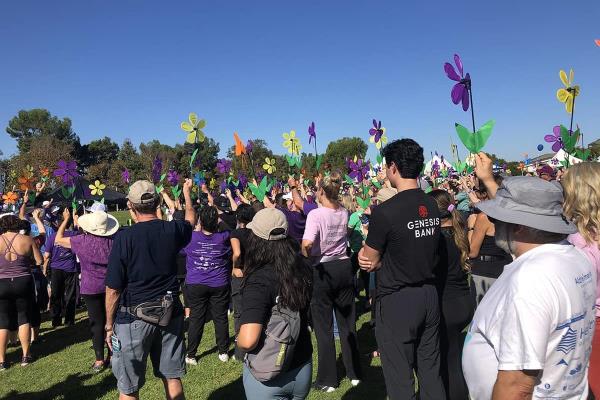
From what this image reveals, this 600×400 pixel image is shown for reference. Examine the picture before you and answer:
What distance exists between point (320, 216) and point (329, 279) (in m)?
0.62

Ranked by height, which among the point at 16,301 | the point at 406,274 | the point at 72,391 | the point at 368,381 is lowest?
the point at 72,391

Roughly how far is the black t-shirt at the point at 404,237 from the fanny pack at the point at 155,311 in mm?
1512

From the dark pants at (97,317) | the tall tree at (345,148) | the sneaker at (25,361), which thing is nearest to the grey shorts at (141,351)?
the dark pants at (97,317)

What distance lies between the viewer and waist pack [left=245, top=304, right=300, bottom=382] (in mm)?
2111

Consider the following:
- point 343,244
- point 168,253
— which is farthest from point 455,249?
point 168,253

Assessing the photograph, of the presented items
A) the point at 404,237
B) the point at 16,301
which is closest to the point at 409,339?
the point at 404,237

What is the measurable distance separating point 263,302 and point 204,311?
3060mm

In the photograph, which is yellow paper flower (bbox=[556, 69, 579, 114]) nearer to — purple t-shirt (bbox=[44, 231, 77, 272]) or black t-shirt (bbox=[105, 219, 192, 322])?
black t-shirt (bbox=[105, 219, 192, 322])

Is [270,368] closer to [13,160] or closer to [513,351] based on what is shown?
[513,351]

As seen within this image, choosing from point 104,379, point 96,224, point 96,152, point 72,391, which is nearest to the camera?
point 96,224

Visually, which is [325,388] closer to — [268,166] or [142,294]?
[142,294]

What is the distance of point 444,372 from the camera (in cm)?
309

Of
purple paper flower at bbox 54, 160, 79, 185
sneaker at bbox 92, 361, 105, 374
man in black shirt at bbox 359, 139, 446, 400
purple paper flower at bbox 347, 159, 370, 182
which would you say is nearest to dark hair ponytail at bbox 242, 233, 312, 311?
man in black shirt at bbox 359, 139, 446, 400

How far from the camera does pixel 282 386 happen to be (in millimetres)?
2201
